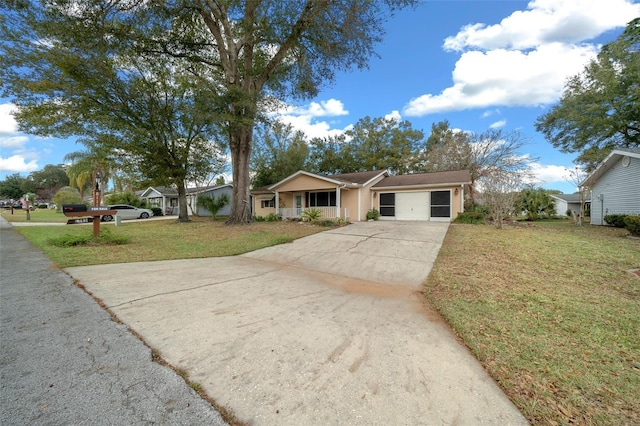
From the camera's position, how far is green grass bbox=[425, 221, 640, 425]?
2.05 m

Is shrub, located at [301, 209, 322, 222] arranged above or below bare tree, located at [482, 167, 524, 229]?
below

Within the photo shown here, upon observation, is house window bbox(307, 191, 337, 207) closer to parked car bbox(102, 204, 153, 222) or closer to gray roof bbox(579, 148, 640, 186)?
gray roof bbox(579, 148, 640, 186)

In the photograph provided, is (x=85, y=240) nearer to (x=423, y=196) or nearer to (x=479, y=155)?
(x=423, y=196)

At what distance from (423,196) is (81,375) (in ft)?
54.9

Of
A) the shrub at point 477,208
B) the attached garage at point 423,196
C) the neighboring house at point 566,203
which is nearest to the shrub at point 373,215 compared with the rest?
the attached garage at point 423,196

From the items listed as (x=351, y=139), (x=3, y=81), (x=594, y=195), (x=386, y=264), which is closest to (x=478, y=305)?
(x=386, y=264)

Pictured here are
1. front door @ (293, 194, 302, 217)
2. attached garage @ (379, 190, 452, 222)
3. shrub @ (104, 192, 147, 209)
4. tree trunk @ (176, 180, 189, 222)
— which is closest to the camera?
attached garage @ (379, 190, 452, 222)

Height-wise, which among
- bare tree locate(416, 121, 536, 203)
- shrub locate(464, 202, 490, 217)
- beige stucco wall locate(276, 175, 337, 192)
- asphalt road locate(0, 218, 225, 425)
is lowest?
asphalt road locate(0, 218, 225, 425)

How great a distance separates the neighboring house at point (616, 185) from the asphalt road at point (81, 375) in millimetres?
18018

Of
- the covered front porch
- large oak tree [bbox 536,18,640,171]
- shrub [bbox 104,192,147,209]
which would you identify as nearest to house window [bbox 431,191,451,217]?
the covered front porch

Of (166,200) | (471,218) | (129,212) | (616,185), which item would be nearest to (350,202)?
(471,218)

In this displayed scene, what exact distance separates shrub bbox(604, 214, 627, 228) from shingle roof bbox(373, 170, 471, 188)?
665 centimetres

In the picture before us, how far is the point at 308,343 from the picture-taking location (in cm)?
276

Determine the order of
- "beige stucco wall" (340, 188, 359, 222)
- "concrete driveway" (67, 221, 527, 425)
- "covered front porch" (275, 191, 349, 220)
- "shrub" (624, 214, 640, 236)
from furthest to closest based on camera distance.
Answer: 1. "beige stucco wall" (340, 188, 359, 222)
2. "covered front porch" (275, 191, 349, 220)
3. "shrub" (624, 214, 640, 236)
4. "concrete driveway" (67, 221, 527, 425)
